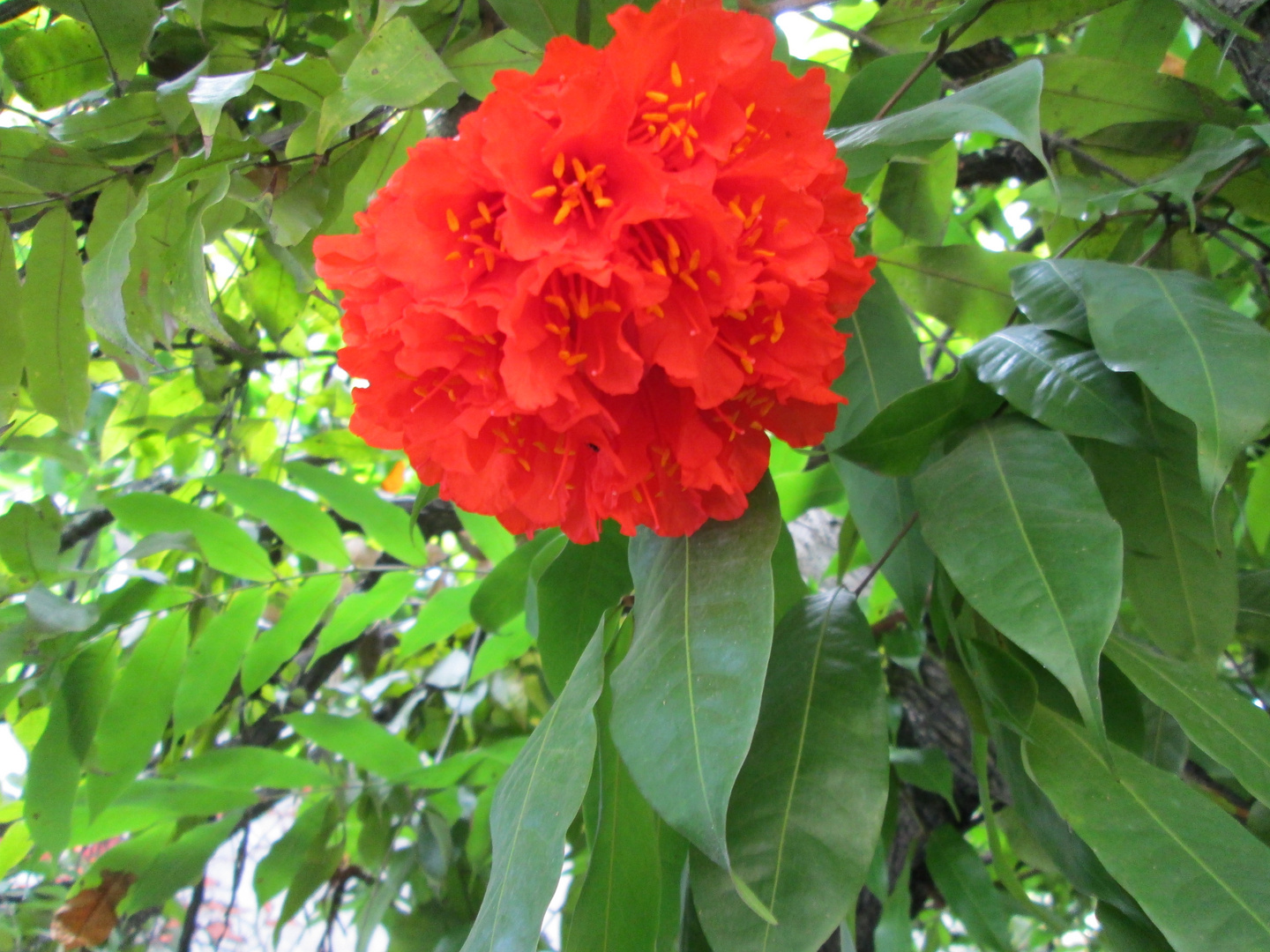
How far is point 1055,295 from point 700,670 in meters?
0.34

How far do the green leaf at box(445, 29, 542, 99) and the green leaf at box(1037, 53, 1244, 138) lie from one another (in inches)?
15.3

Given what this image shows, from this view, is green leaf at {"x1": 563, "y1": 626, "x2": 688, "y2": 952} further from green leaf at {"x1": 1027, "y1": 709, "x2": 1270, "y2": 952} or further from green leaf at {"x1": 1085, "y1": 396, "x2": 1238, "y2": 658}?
green leaf at {"x1": 1085, "y1": 396, "x2": 1238, "y2": 658}

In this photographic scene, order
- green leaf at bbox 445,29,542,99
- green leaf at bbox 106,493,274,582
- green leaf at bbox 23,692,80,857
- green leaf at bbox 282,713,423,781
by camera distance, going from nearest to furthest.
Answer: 1. green leaf at bbox 445,29,542,99
2. green leaf at bbox 23,692,80,857
3. green leaf at bbox 106,493,274,582
4. green leaf at bbox 282,713,423,781

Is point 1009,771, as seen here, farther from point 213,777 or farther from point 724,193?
point 213,777

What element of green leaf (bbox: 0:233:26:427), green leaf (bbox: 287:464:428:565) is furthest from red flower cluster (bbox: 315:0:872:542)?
green leaf (bbox: 287:464:428:565)

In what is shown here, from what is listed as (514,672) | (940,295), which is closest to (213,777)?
(514,672)

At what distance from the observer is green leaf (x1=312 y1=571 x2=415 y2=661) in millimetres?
1005

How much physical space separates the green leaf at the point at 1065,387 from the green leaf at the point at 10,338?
2.35ft

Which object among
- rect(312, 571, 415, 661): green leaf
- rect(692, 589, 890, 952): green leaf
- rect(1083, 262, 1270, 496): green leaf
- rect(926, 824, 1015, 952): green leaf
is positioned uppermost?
rect(1083, 262, 1270, 496): green leaf

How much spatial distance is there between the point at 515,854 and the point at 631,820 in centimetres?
9

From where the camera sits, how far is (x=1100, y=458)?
21.5 inches

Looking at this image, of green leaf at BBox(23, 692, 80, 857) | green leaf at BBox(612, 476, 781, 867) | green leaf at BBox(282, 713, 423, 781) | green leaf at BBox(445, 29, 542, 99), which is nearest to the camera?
green leaf at BBox(612, 476, 781, 867)

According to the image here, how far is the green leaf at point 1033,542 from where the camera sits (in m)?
0.39

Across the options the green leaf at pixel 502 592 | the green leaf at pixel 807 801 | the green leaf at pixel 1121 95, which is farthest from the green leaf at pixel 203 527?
the green leaf at pixel 1121 95
